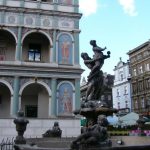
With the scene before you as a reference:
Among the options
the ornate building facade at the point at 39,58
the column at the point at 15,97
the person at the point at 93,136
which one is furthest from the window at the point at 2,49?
the person at the point at 93,136

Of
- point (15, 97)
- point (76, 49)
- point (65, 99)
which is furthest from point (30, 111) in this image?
point (76, 49)

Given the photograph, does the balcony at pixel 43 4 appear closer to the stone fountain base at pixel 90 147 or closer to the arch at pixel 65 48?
the arch at pixel 65 48

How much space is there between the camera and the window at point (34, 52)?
27.0 m

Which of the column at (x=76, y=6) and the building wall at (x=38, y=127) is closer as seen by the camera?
the building wall at (x=38, y=127)

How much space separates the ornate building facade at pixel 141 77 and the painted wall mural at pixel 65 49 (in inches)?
939

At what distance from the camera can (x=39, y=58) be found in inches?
1069

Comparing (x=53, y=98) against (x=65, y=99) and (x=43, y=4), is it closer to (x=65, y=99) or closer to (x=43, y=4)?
(x=65, y=99)

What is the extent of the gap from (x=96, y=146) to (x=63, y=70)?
18.6 metres

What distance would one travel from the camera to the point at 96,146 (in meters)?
6.78

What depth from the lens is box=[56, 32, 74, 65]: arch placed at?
1016 inches

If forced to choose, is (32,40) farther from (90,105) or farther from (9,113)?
(90,105)

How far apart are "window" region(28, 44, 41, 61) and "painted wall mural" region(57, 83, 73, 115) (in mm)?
3810

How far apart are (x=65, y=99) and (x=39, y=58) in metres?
4.73

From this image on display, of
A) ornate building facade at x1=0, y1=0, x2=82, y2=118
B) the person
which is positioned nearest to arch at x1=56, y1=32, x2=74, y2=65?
ornate building facade at x1=0, y1=0, x2=82, y2=118
